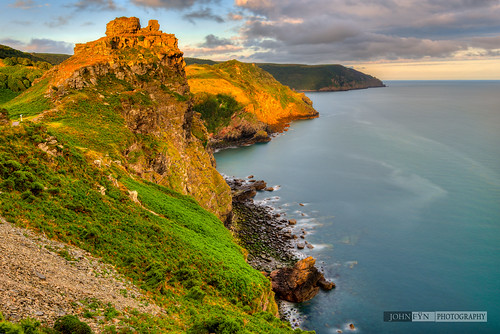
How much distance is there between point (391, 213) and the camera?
70.8 meters

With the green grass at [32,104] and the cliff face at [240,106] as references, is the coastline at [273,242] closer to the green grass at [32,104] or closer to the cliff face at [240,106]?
the green grass at [32,104]

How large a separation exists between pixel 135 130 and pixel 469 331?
56.0m

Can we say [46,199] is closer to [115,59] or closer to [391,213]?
[115,59]

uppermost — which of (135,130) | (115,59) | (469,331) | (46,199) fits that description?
(115,59)

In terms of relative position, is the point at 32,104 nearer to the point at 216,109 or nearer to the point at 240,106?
the point at 216,109

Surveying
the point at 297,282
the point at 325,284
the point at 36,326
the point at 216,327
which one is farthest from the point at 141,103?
the point at 36,326

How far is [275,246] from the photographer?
2239 inches

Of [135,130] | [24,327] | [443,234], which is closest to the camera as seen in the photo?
[24,327]

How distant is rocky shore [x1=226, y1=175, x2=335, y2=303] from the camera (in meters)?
44.5

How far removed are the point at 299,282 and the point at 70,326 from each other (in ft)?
118

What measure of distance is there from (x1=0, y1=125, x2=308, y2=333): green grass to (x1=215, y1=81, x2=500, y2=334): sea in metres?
18.2

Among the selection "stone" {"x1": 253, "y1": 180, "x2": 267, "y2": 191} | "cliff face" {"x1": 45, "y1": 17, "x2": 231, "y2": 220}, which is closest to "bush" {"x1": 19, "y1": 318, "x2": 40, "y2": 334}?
"cliff face" {"x1": 45, "y1": 17, "x2": 231, "y2": 220}

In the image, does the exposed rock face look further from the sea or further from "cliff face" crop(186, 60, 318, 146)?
"cliff face" crop(186, 60, 318, 146)

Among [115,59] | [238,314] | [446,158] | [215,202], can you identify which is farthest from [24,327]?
[446,158]
